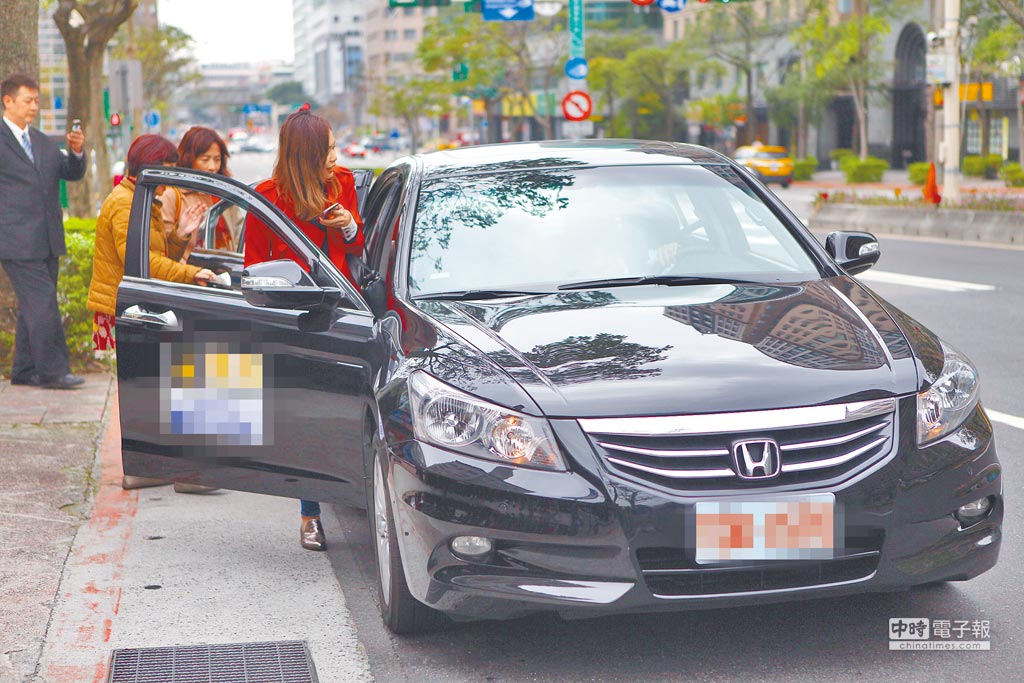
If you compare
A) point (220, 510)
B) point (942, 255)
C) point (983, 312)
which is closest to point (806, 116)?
point (942, 255)

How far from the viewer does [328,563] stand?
5.61 meters

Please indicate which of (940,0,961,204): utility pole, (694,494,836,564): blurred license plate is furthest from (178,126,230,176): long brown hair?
(940,0,961,204): utility pole

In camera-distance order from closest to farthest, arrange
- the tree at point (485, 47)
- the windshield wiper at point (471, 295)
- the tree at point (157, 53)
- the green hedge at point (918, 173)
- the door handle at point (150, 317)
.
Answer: the windshield wiper at point (471, 295) → the door handle at point (150, 317) → the green hedge at point (918, 173) → the tree at point (157, 53) → the tree at point (485, 47)

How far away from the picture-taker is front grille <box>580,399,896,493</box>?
12.6 ft

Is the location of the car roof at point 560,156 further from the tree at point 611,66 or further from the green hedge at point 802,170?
the tree at point 611,66

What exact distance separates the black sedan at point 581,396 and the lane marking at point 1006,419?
2.55 metres

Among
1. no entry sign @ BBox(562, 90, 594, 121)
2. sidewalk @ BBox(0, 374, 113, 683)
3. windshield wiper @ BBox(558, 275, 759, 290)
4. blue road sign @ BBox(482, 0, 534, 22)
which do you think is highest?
blue road sign @ BBox(482, 0, 534, 22)

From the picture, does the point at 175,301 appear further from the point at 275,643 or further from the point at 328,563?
the point at 275,643

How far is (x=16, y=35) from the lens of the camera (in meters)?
9.92

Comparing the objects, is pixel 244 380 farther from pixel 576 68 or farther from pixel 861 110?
pixel 861 110

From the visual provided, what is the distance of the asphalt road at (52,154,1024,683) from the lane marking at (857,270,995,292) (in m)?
8.53

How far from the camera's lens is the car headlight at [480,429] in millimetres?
3922

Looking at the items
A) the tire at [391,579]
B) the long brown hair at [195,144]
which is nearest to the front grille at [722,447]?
the tire at [391,579]

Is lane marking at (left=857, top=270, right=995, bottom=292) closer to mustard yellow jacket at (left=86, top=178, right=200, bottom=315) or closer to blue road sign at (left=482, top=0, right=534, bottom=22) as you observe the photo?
mustard yellow jacket at (left=86, top=178, right=200, bottom=315)
